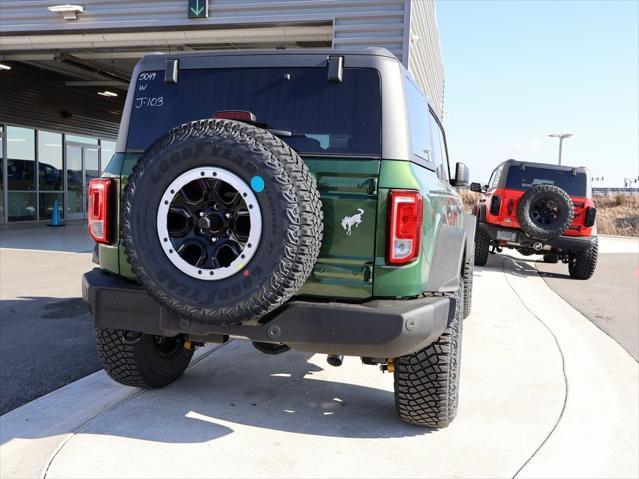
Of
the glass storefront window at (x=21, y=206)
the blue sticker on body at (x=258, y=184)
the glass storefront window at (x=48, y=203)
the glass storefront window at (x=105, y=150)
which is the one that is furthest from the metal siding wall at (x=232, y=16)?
the glass storefront window at (x=105, y=150)

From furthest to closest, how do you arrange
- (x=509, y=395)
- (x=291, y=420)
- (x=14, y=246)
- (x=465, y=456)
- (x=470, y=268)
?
(x=14, y=246) < (x=470, y=268) < (x=509, y=395) < (x=291, y=420) < (x=465, y=456)

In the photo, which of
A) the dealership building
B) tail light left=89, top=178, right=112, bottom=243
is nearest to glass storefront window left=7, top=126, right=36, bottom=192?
the dealership building

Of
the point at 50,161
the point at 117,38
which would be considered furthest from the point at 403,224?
the point at 50,161

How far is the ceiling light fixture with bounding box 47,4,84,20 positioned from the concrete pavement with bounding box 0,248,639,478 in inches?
290

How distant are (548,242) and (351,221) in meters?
7.26

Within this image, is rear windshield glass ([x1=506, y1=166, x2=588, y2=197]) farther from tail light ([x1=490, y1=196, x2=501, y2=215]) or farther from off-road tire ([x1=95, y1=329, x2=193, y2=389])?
off-road tire ([x1=95, y1=329, x2=193, y2=389])

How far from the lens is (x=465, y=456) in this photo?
2.96 meters

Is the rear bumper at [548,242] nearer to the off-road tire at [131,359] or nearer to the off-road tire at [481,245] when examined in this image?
the off-road tire at [481,245]

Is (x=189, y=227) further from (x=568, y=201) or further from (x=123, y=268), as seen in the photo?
(x=568, y=201)

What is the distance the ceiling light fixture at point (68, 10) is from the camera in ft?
30.8

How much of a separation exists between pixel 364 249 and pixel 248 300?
62 cm

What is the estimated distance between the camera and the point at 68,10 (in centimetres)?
943

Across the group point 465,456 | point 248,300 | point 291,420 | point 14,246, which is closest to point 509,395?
point 465,456

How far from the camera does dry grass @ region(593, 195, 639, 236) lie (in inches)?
877
